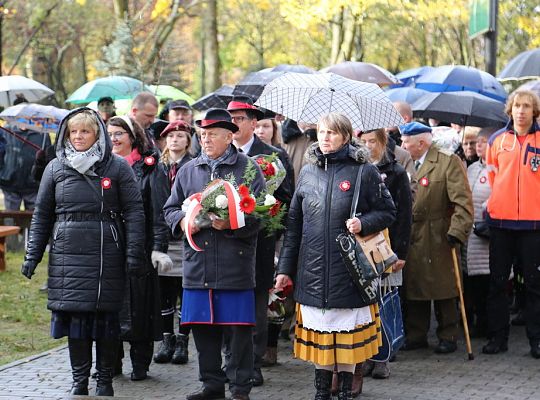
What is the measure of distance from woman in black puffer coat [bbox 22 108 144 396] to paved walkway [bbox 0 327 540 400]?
538 millimetres

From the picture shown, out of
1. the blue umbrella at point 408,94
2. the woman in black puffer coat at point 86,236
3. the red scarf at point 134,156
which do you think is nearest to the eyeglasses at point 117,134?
the red scarf at point 134,156

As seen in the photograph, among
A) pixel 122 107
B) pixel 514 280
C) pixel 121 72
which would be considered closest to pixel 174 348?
pixel 514 280

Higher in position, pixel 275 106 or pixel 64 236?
pixel 275 106

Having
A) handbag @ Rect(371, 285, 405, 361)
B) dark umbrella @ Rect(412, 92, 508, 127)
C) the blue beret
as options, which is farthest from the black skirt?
dark umbrella @ Rect(412, 92, 508, 127)

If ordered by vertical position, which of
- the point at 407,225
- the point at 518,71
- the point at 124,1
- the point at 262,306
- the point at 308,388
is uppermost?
the point at 124,1

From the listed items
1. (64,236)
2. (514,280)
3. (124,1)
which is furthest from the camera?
(124,1)

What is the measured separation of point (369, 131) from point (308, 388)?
6.84 ft

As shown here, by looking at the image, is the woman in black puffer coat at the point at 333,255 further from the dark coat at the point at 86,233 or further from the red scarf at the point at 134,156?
the red scarf at the point at 134,156

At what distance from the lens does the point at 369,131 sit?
840 cm

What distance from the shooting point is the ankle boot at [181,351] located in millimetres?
8872

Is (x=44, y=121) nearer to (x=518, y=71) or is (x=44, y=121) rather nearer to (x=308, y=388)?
(x=518, y=71)

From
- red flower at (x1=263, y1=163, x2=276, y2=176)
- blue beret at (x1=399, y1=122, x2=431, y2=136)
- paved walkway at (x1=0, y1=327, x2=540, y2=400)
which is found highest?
blue beret at (x1=399, y1=122, x2=431, y2=136)

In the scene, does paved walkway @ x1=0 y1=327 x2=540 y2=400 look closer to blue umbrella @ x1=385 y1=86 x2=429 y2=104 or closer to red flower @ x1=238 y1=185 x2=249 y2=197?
red flower @ x1=238 y1=185 x2=249 y2=197

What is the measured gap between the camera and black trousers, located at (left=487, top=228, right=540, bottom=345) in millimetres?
9227
